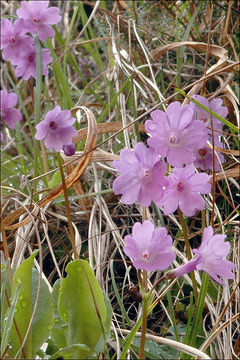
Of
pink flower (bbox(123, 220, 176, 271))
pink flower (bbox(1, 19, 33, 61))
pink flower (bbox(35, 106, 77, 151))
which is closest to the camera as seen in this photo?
pink flower (bbox(123, 220, 176, 271))

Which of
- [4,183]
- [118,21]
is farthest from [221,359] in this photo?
[118,21]

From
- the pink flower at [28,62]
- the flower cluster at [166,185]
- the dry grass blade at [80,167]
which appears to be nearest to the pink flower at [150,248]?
the flower cluster at [166,185]

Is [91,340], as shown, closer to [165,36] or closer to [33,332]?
[33,332]

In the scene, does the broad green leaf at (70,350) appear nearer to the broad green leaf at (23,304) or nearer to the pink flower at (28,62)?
the broad green leaf at (23,304)

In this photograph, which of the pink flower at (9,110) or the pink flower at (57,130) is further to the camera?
the pink flower at (9,110)

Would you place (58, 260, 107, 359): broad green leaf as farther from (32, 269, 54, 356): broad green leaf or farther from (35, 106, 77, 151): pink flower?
(35, 106, 77, 151): pink flower

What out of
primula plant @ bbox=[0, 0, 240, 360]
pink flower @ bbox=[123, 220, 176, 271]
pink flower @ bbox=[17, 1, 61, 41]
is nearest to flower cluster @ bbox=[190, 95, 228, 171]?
primula plant @ bbox=[0, 0, 240, 360]

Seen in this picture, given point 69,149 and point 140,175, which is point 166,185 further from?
point 69,149
